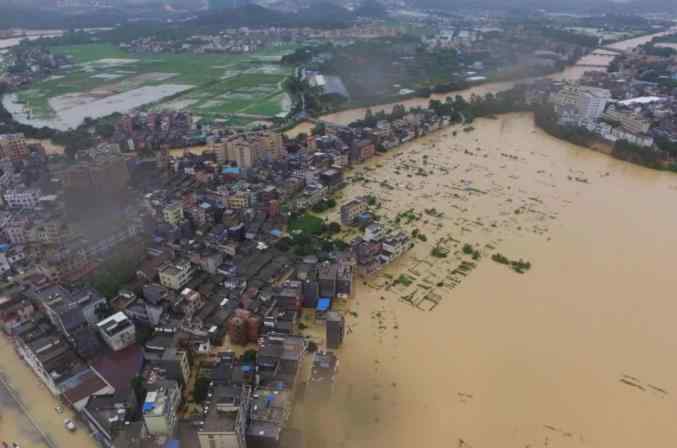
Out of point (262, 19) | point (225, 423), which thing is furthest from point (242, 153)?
point (262, 19)

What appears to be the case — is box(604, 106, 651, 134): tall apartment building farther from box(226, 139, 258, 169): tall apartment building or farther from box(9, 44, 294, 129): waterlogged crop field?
box(9, 44, 294, 129): waterlogged crop field

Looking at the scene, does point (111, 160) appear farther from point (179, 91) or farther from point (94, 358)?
point (179, 91)

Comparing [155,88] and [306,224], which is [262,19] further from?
[306,224]

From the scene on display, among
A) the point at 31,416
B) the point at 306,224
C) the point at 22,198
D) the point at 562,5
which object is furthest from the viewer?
the point at 562,5

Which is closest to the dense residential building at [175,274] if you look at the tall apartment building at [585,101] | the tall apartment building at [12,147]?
the tall apartment building at [12,147]

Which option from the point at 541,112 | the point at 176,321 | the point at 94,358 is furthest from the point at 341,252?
the point at 541,112
